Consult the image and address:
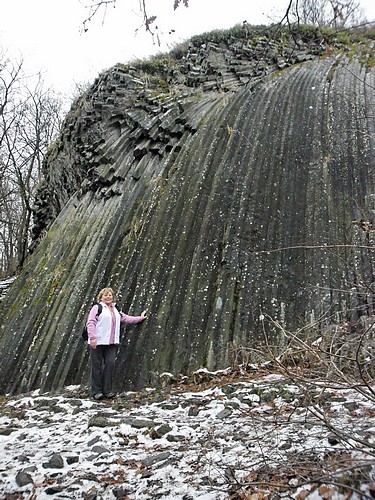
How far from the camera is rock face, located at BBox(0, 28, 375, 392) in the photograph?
6527 millimetres

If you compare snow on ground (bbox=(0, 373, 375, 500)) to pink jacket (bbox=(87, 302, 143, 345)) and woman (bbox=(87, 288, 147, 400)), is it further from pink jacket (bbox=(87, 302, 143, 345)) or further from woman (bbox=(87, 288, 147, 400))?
pink jacket (bbox=(87, 302, 143, 345))

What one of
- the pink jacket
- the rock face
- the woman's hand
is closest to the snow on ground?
the woman's hand

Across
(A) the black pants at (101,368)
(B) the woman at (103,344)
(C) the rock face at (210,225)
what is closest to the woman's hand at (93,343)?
(B) the woman at (103,344)

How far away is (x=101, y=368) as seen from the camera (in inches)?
243

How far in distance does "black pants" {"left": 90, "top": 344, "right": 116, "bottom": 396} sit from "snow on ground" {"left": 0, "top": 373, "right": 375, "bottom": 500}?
506 millimetres

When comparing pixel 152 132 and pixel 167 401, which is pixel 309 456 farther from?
pixel 152 132

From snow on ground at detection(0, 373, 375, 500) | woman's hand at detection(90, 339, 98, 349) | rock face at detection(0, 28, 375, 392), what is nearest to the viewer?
snow on ground at detection(0, 373, 375, 500)

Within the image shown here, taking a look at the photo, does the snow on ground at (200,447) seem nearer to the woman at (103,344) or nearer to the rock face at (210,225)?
the woman at (103,344)

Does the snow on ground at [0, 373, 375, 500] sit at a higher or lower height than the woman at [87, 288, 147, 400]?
lower

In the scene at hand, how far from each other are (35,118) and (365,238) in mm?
22042

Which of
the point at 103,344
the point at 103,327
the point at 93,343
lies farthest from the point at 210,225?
the point at 93,343

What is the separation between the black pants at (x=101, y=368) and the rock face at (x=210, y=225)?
0.38 meters

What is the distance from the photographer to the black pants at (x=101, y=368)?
6.00m

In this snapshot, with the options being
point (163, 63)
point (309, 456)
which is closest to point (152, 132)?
point (163, 63)
